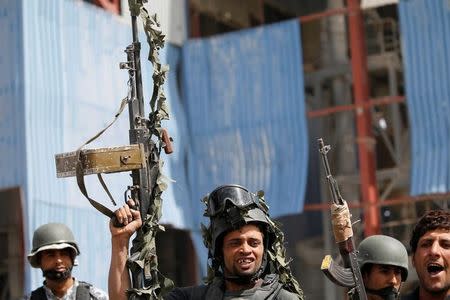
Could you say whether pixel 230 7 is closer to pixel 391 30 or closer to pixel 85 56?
pixel 391 30

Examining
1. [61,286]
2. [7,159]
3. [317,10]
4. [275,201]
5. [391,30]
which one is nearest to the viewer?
[61,286]

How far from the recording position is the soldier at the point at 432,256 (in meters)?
7.24

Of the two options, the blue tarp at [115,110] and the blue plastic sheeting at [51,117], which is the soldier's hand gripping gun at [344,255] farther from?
the blue plastic sheeting at [51,117]

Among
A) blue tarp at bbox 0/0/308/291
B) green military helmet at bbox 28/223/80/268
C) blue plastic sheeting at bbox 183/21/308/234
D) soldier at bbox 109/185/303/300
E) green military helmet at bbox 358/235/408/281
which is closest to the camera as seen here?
soldier at bbox 109/185/303/300

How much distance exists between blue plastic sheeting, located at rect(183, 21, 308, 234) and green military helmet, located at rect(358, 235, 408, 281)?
43.5ft

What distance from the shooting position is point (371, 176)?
20.9m

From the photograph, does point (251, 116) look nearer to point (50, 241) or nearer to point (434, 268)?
point (50, 241)

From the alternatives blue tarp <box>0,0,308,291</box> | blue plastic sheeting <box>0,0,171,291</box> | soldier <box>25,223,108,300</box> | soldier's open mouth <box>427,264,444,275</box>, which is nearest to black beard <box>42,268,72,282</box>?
soldier <box>25,223,108,300</box>

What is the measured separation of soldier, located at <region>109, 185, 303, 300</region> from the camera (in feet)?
21.7

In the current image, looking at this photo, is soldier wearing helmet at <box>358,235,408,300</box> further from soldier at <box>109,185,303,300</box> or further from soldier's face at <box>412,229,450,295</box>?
soldier at <box>109,185,303,300</box>

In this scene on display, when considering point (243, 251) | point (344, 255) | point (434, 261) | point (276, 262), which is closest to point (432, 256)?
point (434, 261)

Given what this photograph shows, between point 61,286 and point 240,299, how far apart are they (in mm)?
2630

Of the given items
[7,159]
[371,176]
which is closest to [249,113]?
[371,176]

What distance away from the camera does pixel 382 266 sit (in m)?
7.50
